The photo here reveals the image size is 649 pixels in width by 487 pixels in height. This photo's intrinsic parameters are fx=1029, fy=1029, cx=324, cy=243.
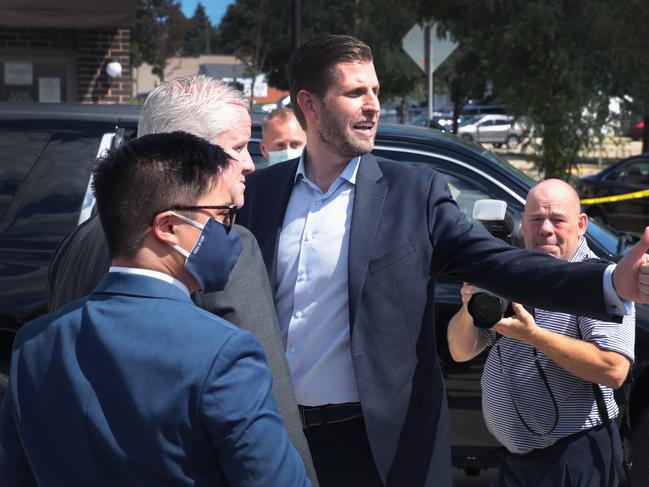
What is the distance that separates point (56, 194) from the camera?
5.18 meters

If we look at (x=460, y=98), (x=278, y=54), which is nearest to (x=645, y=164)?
(x=460, y=98)

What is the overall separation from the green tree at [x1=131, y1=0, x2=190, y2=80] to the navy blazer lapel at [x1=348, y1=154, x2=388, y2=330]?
3036cm

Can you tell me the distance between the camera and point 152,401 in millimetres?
1872

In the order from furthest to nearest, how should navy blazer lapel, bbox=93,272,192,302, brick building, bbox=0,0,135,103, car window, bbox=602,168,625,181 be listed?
car window, bbox=602,168,625,181
brick building, bbox=0,0,135,103
navy blazer lapel, bbox=93,272,192,302

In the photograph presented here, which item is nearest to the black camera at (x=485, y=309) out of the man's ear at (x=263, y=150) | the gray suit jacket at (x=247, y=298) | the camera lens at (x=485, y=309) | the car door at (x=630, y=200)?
the camera lens at (x=485, y=309)

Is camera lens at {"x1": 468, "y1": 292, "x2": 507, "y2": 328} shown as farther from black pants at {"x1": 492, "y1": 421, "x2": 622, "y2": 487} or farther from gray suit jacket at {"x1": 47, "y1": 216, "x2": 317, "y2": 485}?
gray suit jacket at {"x1": 47, "y1": 216, "x2": 317, "y2": 485}

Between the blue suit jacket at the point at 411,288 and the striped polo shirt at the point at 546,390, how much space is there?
0.61m

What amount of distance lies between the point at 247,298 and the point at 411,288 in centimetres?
71

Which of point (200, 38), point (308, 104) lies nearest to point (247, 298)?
point (308, 104)

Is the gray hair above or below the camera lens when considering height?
above

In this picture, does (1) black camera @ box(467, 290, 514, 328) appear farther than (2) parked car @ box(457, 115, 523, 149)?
No

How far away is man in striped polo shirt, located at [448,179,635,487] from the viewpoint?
3.59 metres

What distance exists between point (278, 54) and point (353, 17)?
33.6 feet

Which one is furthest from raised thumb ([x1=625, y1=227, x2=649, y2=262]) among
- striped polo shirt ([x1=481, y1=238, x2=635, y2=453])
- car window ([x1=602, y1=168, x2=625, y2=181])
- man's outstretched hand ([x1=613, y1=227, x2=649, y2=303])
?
car window ([x1=602, y1=168, x2=625, y2=181])
